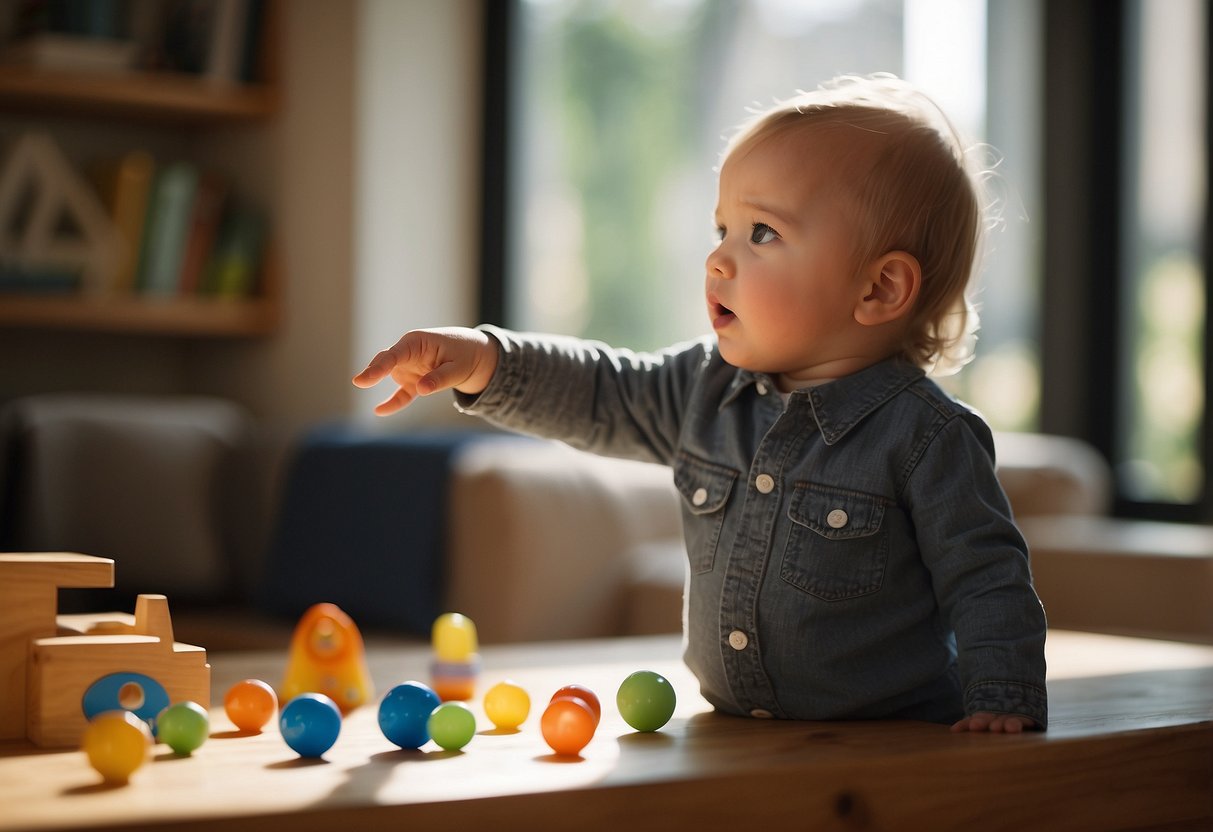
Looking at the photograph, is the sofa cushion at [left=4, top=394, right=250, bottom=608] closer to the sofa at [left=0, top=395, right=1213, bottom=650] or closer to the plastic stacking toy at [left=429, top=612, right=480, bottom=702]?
the sofa at [left=0, top=395, right=1213, bottom=650]

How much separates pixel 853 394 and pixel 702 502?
0.42ft

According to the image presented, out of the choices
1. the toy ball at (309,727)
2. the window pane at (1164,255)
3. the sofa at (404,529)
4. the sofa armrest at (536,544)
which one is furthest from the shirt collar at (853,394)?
the window pane at (1164,255)


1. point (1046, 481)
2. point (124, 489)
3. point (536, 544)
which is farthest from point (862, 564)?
point (124, 489)

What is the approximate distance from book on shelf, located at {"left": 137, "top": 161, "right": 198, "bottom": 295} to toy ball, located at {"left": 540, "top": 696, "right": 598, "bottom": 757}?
2356 millimetres

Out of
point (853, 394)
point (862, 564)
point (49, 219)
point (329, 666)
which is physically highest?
point (49, 219)

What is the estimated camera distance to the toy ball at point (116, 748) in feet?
2.26

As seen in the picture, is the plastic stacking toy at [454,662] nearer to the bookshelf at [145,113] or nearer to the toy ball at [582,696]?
the toy ball at [582,696]

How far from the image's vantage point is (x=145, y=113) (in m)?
3.10

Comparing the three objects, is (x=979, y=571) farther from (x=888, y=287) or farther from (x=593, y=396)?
(x=593, y=396)

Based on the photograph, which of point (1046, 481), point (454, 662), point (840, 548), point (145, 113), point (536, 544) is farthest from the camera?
point (145, 113)

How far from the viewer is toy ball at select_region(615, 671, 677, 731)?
870 mm

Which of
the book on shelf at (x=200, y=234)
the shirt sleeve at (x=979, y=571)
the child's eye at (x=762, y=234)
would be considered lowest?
the shirt sleeve at (x=979, y=571)

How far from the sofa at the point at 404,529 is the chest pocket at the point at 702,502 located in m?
1.09

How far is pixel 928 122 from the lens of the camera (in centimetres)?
100
